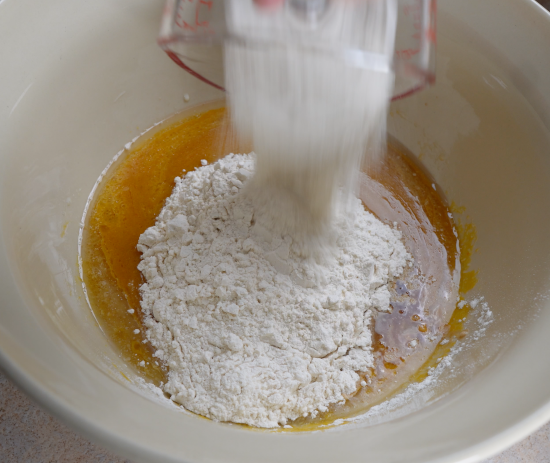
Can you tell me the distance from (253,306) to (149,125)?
664mm

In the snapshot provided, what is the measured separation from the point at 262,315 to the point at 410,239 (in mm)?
463

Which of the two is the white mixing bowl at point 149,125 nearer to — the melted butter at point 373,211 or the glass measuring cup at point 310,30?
the melted butter at point 373,211

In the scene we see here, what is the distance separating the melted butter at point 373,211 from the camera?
1009 mm

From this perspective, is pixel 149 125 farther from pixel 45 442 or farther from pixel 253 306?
pixel 45 442

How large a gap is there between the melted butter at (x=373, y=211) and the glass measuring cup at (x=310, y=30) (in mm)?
256

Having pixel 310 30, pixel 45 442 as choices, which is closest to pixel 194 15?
pixel 310 30

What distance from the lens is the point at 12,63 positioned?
98cm

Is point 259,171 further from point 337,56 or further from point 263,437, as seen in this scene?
point 263,437

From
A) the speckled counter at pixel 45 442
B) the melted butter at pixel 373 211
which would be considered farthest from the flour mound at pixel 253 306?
the speckled counter at pixel 45 442

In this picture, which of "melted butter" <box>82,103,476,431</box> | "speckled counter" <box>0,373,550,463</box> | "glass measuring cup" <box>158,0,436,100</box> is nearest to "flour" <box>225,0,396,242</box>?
"glass measuring cup" <box>158,0,436,100</box>

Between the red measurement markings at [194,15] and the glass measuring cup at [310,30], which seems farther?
the red measurement markings at [194,15]

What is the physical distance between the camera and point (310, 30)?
2.58ft

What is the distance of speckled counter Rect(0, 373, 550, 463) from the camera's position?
101 cm

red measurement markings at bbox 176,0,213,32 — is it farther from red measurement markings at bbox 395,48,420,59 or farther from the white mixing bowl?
red measurement markings at bbox 395,48,420,59
